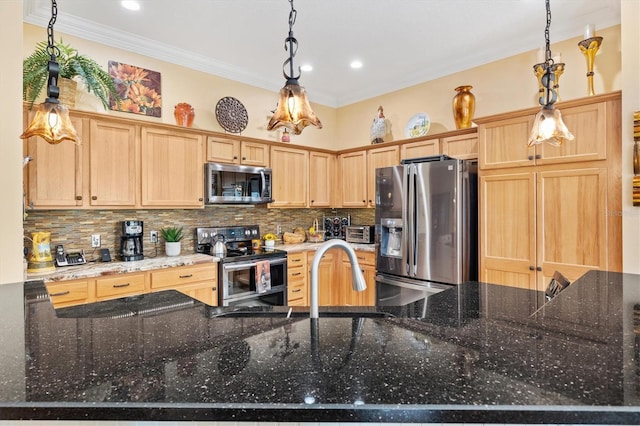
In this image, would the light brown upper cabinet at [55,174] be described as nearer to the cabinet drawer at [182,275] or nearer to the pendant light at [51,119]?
the cabinet drawer at [182,275]

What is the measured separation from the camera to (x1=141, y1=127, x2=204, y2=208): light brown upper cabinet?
3162mm

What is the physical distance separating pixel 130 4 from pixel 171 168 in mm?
1359

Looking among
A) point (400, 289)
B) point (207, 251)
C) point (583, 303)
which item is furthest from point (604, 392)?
point (207, 251)

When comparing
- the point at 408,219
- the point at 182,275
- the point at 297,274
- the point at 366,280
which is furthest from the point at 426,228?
the point at 182,275

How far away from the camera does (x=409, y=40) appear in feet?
10.9

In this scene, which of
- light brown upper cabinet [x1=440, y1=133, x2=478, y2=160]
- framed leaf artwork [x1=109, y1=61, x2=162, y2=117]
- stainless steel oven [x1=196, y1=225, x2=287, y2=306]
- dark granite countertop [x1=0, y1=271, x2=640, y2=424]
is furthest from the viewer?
light brown upper cabinet [x1=440, y1=133, x2=478, y2=160]

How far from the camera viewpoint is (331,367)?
79cm

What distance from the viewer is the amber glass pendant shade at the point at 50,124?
143cm

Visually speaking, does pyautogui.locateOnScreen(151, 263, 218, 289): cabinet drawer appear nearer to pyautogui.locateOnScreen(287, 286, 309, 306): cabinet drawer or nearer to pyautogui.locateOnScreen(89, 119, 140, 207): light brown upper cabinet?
pyautogui.locateOnScreen(89, 119, 140, 207): light brown upper cabinet

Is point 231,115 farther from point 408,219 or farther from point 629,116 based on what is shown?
point 629,116

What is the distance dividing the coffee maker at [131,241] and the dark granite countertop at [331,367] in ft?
6.20

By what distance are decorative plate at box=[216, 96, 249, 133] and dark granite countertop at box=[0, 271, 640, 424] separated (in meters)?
2.97

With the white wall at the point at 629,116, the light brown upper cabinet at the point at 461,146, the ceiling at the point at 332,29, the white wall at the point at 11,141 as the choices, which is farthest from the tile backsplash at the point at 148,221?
the white wall at the point at 629,116

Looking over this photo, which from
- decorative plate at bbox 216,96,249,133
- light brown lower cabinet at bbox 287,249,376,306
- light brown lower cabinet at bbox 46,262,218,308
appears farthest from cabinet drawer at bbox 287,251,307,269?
decorative plate at bbox 216,96,249,133
